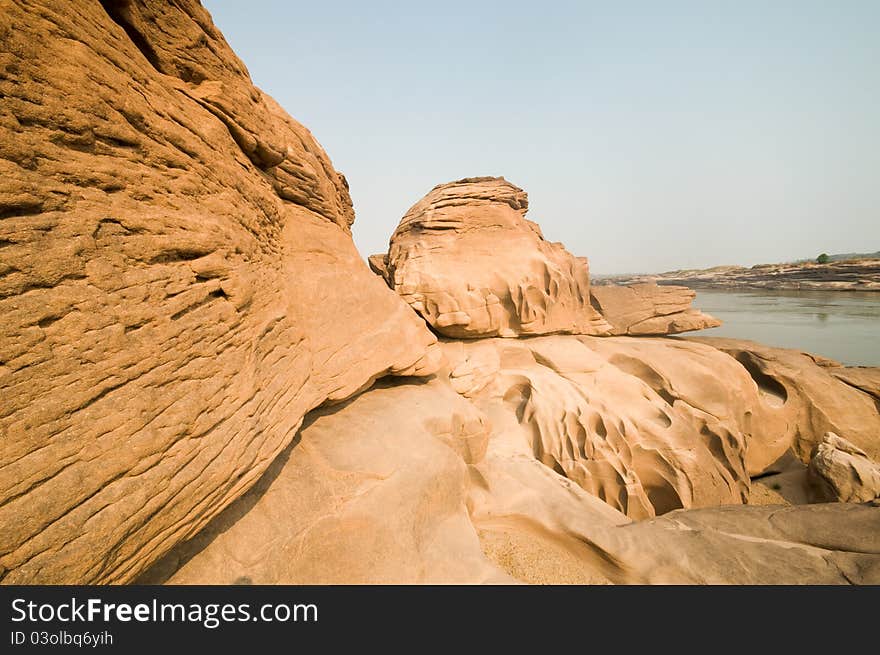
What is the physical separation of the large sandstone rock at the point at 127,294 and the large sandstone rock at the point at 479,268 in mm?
4227

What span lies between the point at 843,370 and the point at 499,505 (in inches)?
438

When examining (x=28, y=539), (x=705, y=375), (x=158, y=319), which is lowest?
(x=705, y=375)

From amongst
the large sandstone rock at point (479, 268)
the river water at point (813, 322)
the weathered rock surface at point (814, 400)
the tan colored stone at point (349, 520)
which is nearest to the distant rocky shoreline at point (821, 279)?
the river water at point (813, 322)

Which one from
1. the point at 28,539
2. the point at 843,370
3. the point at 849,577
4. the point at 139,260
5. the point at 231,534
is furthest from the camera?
the point at 843,370

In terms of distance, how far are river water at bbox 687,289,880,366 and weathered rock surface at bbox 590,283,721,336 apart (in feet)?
21.8

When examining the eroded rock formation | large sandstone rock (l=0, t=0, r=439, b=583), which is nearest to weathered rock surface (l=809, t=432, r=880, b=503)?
the eroded rock formation

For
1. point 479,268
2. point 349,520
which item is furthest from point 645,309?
point 349,520

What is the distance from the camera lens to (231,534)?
2.22 metres

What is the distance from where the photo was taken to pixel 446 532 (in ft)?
9.46

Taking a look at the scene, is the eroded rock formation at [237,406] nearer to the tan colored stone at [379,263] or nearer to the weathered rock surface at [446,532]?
the weathered rock surface at [446,532]

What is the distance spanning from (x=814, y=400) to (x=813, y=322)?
14073 millimetres

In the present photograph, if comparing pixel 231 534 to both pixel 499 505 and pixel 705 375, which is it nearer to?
pixel 499 505

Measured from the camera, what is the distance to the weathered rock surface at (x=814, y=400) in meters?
7.20

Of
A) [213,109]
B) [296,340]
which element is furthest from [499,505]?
[213,109]
